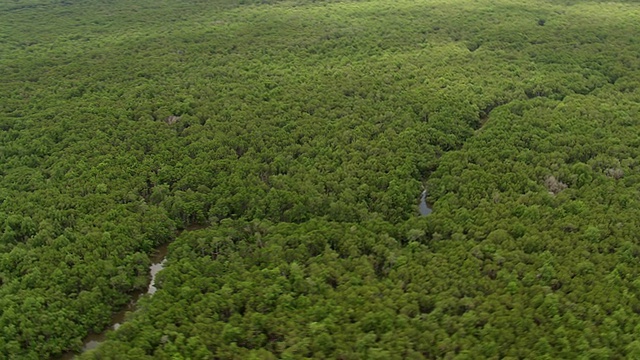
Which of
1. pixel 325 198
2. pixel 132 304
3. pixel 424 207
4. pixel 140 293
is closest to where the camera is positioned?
pixel 132 304

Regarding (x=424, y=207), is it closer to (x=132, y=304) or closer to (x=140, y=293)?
(x=140, y=293)

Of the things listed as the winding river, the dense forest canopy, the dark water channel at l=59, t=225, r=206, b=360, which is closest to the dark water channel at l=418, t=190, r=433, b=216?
the winding river

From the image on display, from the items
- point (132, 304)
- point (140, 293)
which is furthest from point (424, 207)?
point (132, 304)

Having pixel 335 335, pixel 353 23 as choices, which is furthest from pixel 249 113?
A: pixel 353 23

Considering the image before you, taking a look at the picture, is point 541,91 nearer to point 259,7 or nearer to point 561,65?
point 561,65

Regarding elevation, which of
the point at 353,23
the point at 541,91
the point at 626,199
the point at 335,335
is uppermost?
the point at 353,23
